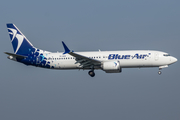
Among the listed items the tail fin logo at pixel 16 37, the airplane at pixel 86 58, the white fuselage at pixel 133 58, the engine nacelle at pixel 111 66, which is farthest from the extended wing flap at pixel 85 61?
the tail fin logo at pixel 16 37

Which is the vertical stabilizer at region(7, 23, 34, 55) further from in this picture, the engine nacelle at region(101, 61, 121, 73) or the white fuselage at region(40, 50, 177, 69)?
the engine nacelle at region(101, 61, 121, 73)

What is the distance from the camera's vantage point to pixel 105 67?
5981 centimetres

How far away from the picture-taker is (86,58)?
5934 cm

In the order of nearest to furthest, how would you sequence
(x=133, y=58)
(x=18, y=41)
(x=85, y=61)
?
(x=133, y=58), (x=85, y=61), (x=18, y=41)

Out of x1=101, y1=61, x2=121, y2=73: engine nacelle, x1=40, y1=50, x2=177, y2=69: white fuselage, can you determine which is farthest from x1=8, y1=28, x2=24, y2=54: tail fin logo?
x1=101, y1=61, x2=121, y2=73: engine nacelle

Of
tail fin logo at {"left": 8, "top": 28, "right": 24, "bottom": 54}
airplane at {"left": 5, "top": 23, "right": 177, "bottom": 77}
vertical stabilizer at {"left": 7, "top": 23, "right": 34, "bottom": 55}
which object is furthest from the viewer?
tail fin logo at {"left": 8, "top": 28, "right": 24, "bottom": 54}

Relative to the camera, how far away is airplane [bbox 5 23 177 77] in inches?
2344

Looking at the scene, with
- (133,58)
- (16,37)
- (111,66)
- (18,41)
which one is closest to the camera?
(111,66)

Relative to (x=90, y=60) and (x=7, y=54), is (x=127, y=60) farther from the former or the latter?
(x=7, y=54)

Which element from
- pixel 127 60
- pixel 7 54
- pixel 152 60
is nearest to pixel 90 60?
pixel 127 60

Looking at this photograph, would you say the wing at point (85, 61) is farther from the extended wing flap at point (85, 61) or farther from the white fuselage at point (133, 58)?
the white fuselage at point (133, 58)

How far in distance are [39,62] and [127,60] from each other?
16376 millimetres

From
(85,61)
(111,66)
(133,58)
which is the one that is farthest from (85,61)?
(133,58)

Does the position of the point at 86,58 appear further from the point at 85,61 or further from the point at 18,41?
the point at 18,41
